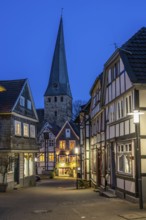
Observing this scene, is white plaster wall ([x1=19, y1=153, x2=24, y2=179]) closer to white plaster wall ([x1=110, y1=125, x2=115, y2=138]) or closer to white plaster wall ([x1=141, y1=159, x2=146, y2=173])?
white plaster wall ([x1=110, y1=125, x2=115, y2=138])

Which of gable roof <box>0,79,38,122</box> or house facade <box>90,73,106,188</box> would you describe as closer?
house facade <box>90,73,106,188</box>

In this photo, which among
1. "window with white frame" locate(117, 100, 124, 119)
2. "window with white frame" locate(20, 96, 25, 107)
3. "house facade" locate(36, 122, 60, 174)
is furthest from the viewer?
"house facade" locate(36, 122, 60, 174)

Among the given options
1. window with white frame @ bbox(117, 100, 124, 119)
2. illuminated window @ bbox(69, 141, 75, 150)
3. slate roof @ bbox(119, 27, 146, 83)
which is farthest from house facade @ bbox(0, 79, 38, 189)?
illuminated window @ bbox(69, 141, 75, 150)

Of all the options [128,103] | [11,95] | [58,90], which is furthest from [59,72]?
[128,103]

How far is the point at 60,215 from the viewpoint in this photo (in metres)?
14.2

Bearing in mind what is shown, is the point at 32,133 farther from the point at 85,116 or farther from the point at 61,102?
the point at 61,102

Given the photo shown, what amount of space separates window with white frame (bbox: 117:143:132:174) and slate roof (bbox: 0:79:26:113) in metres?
14.3

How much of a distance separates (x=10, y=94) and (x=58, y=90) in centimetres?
7974

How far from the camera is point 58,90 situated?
373ft

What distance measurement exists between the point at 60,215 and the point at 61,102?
99.4 meters

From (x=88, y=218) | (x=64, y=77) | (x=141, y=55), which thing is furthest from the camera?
(x=64, y=77)

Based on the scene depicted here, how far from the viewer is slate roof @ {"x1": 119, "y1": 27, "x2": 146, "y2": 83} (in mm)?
17452

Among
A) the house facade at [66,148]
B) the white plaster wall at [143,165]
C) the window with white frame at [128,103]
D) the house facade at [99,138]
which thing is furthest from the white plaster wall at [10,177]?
the house facade at [66,148]

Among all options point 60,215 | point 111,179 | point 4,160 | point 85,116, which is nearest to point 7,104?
point 4,160
